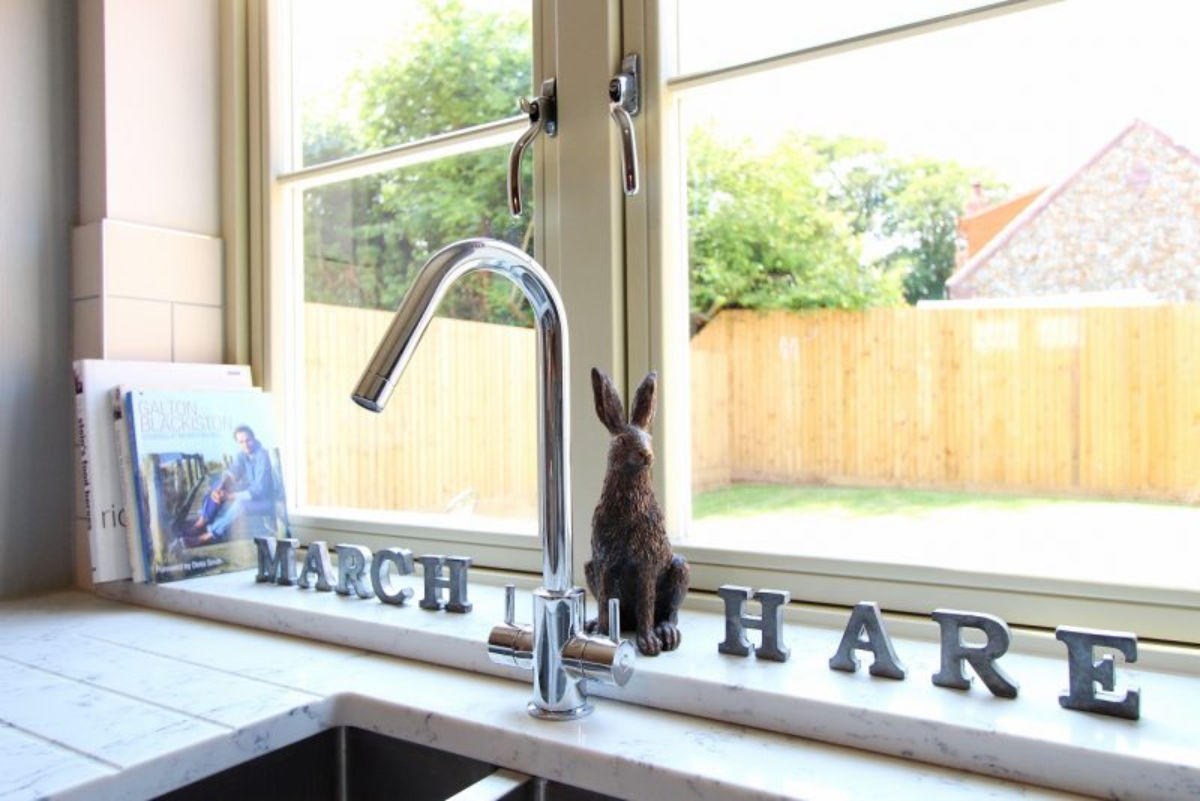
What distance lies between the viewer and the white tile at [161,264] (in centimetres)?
136

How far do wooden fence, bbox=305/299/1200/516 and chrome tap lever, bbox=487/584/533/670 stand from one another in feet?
1.21

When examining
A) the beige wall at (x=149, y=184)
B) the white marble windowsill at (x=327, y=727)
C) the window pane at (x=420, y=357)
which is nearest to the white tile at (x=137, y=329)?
the beige wall at (x=149, y=184)

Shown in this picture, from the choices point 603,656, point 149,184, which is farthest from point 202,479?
point 603,656

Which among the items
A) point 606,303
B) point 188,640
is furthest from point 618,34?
point 188,640

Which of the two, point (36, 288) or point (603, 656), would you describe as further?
point (36, 288)

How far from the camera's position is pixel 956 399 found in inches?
37.5

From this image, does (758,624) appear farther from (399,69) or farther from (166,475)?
(399,69)

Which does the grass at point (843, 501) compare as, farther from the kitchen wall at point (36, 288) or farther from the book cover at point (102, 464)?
the kitchen wall at point (36, 288)

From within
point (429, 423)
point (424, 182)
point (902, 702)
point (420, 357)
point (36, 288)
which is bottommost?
point (902, 702)

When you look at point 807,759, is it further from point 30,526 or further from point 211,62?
point 211,62

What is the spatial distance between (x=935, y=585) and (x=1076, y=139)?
496mm

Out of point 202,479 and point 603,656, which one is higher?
point 202,479

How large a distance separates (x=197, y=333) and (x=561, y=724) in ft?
3.42

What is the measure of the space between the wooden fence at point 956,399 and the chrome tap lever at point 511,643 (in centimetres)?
37
